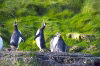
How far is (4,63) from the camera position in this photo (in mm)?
12117

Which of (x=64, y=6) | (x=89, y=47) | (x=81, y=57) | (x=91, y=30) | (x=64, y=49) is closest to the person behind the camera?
(x=81, y=57)

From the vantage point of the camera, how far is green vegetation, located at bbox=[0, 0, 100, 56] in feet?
67.0

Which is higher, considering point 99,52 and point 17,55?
point 17,55

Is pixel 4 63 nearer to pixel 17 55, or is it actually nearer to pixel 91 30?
pixel 17 55

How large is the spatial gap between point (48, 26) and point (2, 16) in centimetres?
392

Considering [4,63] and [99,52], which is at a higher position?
[4,63]

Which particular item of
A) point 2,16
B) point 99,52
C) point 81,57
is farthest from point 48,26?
point 81,57

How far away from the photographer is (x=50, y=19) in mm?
24344

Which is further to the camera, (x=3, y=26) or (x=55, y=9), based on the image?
(x=55, y=9)

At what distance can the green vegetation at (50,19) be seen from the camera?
67.0 ft

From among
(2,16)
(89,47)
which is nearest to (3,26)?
(2,16)

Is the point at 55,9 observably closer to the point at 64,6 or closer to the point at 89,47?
the point at 64,6

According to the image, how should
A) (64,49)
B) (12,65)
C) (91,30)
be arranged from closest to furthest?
(12,65) < (64,49) < (91,30)

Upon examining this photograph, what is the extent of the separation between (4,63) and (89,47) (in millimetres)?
6750
